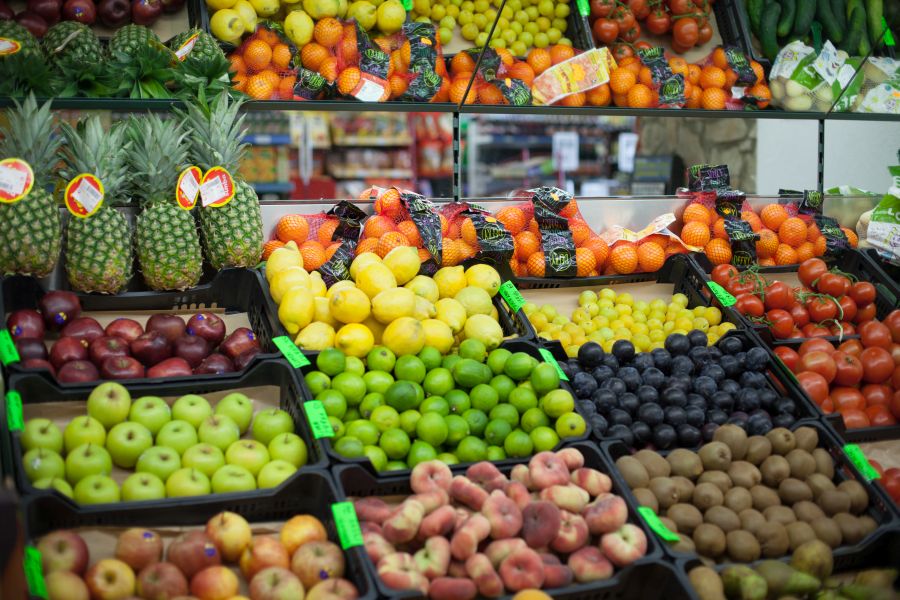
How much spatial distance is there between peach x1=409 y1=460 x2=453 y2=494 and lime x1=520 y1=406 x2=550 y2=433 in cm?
37

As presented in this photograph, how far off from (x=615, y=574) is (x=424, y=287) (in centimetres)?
127

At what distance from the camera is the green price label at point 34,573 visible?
5.40 feet

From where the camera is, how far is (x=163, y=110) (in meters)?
3.20

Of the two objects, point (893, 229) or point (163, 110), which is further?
point (893, 229)

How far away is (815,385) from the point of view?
2.85 meters

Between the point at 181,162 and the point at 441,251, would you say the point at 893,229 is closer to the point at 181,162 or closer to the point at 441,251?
the point at 441,251

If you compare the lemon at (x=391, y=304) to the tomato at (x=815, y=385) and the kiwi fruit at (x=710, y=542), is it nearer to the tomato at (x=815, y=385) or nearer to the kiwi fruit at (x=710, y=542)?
the kiwi fruit at (x=710, y=542)

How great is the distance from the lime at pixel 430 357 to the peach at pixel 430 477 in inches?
18.5

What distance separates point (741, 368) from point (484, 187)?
22.4ft

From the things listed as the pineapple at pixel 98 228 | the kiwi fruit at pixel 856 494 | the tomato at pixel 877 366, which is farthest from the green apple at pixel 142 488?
the tomato at pixel 877 366

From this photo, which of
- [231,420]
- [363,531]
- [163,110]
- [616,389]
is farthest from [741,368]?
[163,110]

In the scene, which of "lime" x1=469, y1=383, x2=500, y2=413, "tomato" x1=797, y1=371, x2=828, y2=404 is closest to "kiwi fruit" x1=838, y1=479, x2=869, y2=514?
"tomato" x1=797, y1=371, x2=828, y2=404

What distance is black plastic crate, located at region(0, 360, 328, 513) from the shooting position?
1.94 m

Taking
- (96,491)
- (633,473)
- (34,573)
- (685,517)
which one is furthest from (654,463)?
(34,573)
